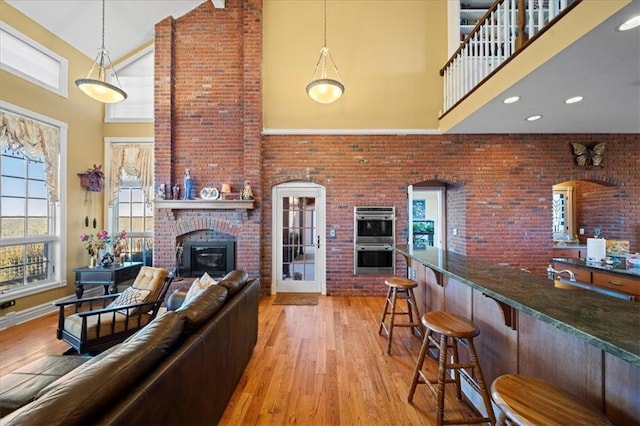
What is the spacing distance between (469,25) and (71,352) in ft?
24.4

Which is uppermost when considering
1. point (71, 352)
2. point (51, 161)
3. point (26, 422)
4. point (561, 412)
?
point (51, 161)

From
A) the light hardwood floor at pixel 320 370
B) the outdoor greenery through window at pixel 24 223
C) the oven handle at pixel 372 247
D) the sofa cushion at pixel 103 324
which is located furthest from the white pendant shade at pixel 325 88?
the outdoor greenery through window at pixel 24 223

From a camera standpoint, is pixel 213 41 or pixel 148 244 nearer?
pixel 213 41

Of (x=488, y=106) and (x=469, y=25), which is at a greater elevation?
(x=469, y=25)

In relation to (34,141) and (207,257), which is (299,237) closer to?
(207,257)

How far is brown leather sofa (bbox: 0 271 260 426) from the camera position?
854 millimetres

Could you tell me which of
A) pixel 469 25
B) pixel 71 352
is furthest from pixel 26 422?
pixel 469 25

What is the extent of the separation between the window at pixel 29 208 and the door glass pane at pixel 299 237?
11.4 ft

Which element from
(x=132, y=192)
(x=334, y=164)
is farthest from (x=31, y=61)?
(x=334, y=164)

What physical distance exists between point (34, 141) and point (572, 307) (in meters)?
5.93

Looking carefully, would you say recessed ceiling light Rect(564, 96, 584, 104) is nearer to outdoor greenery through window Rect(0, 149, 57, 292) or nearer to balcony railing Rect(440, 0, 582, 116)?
balcony railing Rect(440, 0, 582, 116)

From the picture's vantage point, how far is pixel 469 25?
480 centimetres

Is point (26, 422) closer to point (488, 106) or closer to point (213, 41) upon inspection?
point (488, 106)

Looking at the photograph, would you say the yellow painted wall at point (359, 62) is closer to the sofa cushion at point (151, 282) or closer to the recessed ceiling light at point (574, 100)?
the recessed ceiling light at point (574, 100)
